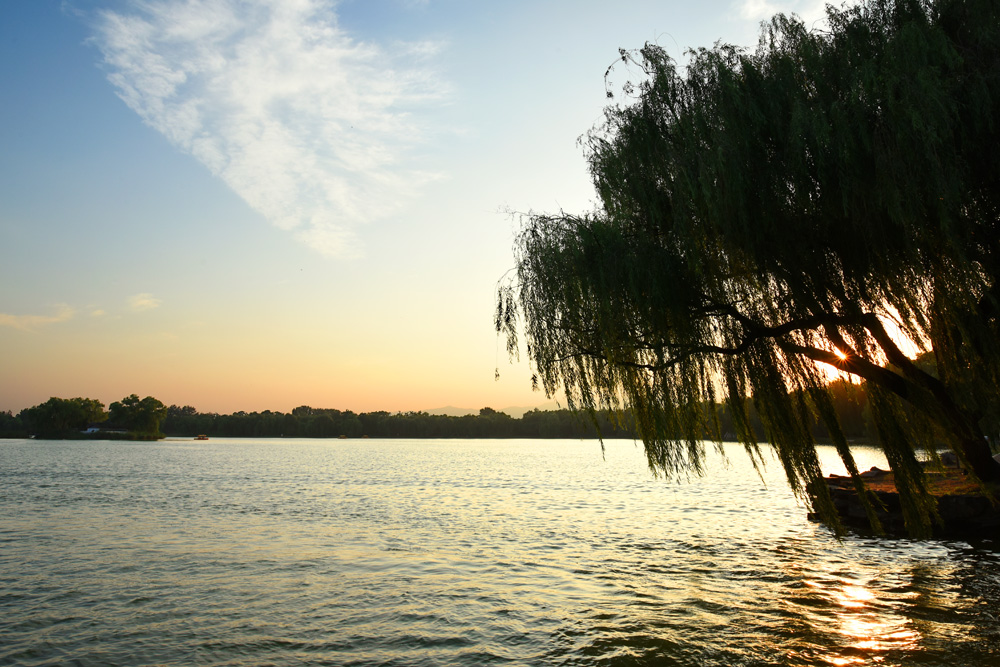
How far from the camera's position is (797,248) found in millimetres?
9008

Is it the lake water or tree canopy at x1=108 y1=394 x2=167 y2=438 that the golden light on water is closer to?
the lake water

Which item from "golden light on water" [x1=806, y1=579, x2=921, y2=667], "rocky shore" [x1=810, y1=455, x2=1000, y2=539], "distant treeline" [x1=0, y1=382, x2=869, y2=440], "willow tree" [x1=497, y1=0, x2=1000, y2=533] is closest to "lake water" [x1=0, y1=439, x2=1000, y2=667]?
"golden light on water" [x1=806, y1=579, x2=921, y2=667]

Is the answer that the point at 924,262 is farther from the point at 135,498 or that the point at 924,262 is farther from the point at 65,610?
the point at 135,498

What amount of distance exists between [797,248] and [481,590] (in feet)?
27.2

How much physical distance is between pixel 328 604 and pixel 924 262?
10.8m

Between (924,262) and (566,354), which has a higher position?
(924,262)

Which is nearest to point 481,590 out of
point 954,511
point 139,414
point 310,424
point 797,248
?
point 797,248

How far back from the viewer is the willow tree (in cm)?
819

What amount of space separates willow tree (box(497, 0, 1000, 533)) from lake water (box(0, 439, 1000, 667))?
223 cm

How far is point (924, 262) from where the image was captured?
8578mm

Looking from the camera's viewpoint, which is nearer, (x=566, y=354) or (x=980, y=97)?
(x=980, y=97)

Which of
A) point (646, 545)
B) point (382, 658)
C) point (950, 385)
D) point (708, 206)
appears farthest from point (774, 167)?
point (646, 545)

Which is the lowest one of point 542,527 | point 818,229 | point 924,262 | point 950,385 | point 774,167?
point 542,527

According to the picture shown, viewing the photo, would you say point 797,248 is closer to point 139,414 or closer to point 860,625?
point 860,625
